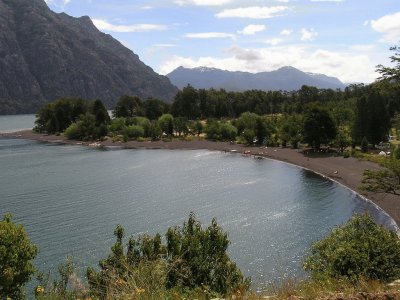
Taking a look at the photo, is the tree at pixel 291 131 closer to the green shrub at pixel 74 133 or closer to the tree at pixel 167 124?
the tree at pixel 167 124

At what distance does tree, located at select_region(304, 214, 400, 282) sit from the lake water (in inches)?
160

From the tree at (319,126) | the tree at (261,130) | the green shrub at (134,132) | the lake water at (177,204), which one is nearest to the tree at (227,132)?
the tree at (261,130)

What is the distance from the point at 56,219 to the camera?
194 feet

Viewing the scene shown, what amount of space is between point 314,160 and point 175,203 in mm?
50160

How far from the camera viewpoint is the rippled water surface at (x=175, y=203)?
4728 centimetres

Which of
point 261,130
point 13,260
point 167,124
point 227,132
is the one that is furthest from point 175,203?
point 167,124

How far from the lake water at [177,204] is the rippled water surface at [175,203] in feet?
0.48

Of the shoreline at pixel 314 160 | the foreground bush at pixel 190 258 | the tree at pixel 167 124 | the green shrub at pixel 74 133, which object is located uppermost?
the tree at pixel 167 124

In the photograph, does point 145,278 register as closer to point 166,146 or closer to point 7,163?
point 7,163

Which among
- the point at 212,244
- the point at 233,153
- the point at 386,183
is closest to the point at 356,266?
the point at 212,244

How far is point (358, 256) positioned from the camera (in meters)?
24.0

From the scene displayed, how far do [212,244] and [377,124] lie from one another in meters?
98.4

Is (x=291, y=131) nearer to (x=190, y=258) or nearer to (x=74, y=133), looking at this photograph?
(x=74, y=133)

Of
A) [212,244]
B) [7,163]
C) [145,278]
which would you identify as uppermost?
[145,278]
